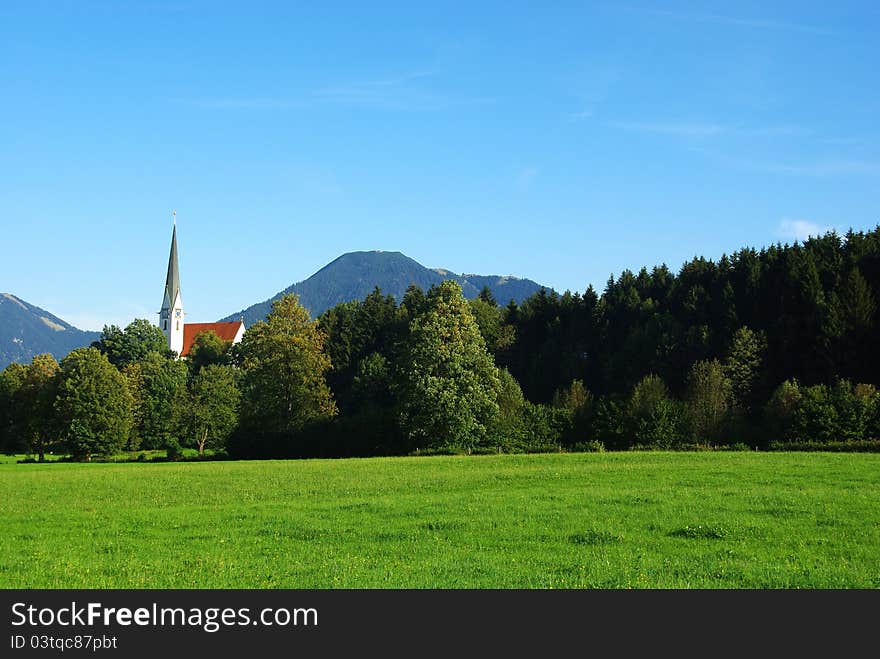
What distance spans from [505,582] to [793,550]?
8533 millimetres

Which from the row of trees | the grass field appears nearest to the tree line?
the row of trees

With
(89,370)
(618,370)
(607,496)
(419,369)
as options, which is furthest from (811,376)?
(89,370)

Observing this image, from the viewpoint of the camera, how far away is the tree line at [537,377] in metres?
71.1

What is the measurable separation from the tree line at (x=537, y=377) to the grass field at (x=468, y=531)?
2507 cm

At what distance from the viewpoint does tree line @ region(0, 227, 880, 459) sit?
71.1 metres

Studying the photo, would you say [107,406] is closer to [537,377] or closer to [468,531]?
[537,377]

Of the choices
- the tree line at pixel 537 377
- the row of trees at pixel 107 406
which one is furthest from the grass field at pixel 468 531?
the row of trees at pixel 107 406

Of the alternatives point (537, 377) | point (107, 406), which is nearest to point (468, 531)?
point (107, 406)

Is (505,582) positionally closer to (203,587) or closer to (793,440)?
(203,587)

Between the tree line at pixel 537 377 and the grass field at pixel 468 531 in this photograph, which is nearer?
the grass field at pixel 468 531

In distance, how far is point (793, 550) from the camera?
20.9 metres

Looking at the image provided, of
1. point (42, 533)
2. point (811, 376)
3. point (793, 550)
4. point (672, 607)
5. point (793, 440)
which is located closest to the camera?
point (672, 607)

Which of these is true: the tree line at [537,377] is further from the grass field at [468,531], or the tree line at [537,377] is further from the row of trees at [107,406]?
the grass field at [468,531]

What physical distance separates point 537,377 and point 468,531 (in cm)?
9247
